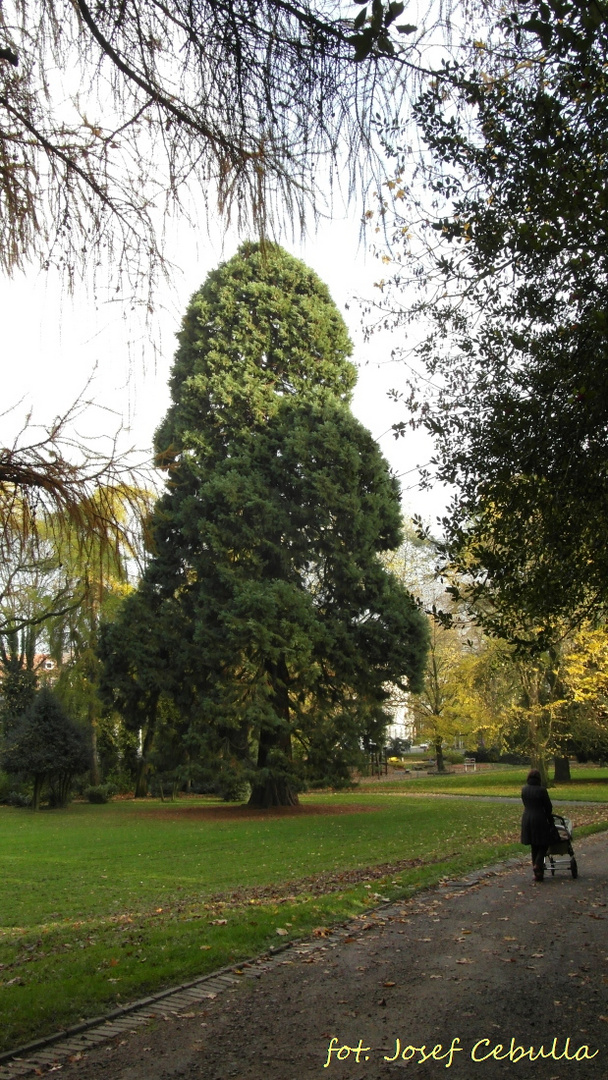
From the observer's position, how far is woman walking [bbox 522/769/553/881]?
33.4ft

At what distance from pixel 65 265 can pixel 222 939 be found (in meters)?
5.62

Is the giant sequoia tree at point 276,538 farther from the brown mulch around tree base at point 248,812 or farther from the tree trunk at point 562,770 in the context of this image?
the tree trunk at point 562,770

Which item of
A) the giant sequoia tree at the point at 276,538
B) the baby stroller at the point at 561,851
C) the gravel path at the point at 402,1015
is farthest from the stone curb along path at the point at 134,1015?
the giant sequoia tree at the point at 276,538

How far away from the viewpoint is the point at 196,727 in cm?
2311

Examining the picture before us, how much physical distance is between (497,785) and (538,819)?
26472mm

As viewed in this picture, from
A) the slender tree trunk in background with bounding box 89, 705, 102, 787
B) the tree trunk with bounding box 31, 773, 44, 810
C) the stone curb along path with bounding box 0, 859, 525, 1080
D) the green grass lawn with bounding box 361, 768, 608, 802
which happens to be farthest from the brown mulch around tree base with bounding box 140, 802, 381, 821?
the stone curb along path with bounding box 0, 859, 525, 1080

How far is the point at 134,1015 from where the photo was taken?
16.8 ft

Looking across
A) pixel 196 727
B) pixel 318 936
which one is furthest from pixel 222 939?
pixel 196 727

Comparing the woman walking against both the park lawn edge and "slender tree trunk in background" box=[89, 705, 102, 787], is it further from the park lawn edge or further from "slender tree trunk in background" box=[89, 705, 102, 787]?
"slender tree trunk in background" box=[89, 705, 102, 787]

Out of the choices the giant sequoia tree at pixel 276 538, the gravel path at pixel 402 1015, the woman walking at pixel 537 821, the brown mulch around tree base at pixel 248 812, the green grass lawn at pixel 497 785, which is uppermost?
the giant sequoia tree at pixel 276 538

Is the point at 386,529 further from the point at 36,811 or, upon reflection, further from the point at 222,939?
the point at 222,939

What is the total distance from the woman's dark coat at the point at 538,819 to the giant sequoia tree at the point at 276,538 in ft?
40.2

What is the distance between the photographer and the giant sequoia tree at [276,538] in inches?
898

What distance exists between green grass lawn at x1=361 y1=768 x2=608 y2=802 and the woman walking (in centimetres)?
1632
